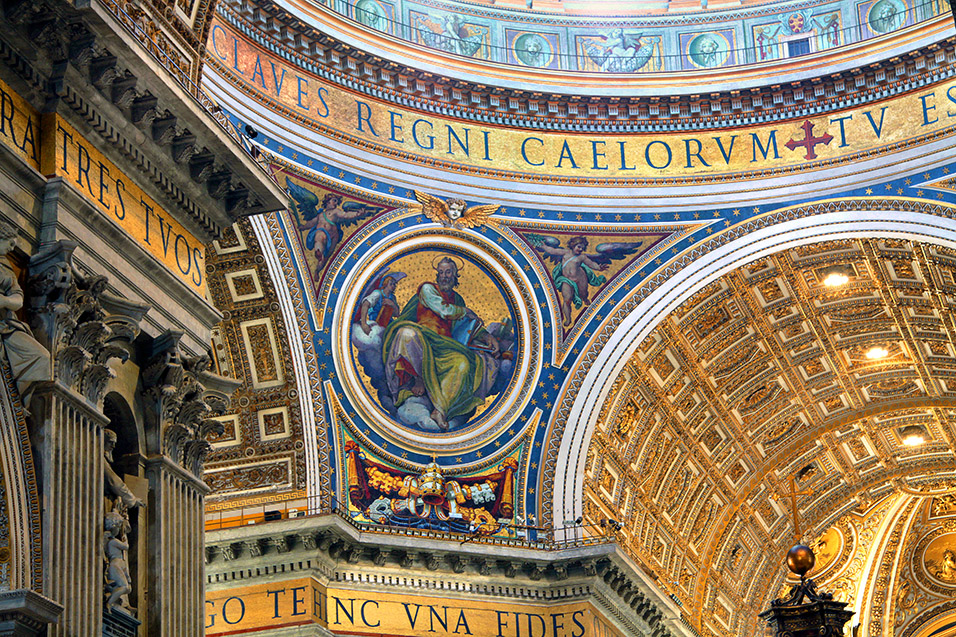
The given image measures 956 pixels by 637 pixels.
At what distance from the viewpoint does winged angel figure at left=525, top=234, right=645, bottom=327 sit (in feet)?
72.0

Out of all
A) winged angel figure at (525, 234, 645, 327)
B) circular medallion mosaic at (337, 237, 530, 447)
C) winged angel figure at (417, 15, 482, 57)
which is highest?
winged angel figure at (417, 15, 482, 57)

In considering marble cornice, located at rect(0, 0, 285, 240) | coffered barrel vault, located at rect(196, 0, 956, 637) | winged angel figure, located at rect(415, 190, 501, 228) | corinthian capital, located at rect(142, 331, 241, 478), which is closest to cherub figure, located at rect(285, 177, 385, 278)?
coffered barrel vault, located at rect(196, 0, 956, 637)

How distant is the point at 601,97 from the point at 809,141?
313 centimetres

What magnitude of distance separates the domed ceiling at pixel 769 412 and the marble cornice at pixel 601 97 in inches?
86.9

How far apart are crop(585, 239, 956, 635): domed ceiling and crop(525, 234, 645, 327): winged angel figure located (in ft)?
4.10

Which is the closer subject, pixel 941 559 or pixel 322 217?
pixel 322 217

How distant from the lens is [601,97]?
2252 cm

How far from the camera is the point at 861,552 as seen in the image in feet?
110

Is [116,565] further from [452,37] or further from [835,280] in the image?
[835,280]

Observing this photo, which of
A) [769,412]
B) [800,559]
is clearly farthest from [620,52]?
[800,559]

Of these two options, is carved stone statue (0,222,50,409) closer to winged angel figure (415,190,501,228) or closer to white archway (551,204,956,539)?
winged angel figure (415,190,501,228)

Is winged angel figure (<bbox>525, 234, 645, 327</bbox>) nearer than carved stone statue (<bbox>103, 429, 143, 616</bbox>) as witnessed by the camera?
No

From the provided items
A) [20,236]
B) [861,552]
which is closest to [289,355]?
[20,236]

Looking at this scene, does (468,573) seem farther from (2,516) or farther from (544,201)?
(2,516)
